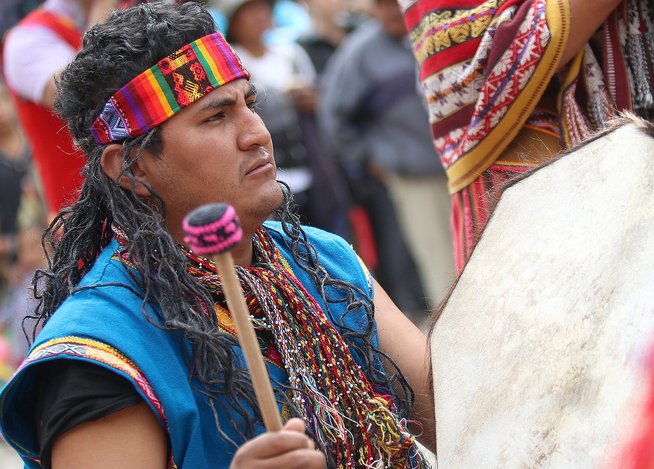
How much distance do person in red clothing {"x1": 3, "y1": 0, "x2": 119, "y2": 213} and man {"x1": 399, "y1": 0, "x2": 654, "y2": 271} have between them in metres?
1.50

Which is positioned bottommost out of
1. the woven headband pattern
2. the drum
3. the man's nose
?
the drum

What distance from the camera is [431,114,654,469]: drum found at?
179 cm

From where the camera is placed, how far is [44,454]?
220 centimetres

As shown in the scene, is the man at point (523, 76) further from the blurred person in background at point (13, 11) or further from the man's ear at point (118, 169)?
the blurred person in background at point (13, 11)

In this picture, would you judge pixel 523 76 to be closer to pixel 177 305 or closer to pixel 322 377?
pixel 322 377

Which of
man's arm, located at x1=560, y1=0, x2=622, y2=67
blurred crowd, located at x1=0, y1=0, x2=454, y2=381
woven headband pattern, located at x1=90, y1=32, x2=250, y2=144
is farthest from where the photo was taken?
blurred crowd, located at x1=0, y1=0, x2=454, y2=381

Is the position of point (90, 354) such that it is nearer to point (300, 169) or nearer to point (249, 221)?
point (249, 221)

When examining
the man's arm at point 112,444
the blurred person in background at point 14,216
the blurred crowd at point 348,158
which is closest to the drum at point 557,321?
the man's arm at point 112,444

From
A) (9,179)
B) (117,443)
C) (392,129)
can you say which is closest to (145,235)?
(117,443)

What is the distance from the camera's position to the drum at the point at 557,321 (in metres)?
1.79

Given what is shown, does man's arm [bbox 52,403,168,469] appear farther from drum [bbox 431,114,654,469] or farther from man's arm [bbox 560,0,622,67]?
man's arm [bbox 560,0,622,67]

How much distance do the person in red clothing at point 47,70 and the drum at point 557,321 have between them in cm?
214

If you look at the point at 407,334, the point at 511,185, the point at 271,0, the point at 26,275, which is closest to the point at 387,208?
the point at 271,0

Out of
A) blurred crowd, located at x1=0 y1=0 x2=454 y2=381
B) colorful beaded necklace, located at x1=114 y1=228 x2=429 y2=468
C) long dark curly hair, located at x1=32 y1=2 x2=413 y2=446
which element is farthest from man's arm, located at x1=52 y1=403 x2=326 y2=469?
blurred crowd, located at x1=0 y1=0 x2=454 y2=381
